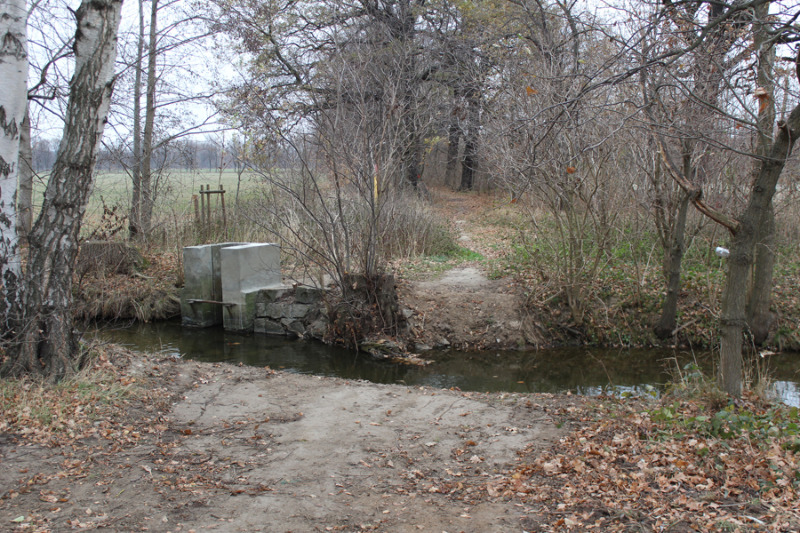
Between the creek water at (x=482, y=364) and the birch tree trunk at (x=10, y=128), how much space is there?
12.2 ft

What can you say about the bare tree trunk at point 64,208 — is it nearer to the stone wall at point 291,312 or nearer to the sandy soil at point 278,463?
the sandy soil at point 278,463

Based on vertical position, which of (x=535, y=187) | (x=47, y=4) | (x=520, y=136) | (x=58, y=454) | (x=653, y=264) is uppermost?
(x=47, y=4)

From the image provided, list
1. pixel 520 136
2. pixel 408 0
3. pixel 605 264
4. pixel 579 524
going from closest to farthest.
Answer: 1. pixel 579 524
2. pixel 520 136
3. pixel 605 264
4. pixel 408 0

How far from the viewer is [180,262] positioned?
43.5 ft

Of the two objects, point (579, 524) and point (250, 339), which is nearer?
point (579, 524)

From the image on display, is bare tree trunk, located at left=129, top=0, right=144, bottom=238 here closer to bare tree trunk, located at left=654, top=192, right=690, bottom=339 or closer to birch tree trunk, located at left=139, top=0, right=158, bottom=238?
birch tree trunk, located at left=139, top=0, right=158, bottom=238

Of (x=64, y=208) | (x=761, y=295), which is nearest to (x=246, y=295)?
(x=64, y=208)

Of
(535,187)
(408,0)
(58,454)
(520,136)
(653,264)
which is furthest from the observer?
(408,0)

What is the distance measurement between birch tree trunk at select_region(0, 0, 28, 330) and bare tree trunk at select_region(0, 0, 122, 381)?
14 cm

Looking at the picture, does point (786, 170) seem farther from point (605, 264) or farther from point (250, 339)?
point (250, 339)

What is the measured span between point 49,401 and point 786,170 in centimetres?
1157

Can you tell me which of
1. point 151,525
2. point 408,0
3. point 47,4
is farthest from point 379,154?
point 408,0

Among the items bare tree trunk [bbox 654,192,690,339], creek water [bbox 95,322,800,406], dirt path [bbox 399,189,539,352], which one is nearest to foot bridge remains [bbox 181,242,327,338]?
creek water [bbox 95,322,800,406]

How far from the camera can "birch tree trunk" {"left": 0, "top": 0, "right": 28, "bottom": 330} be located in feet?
16.3
